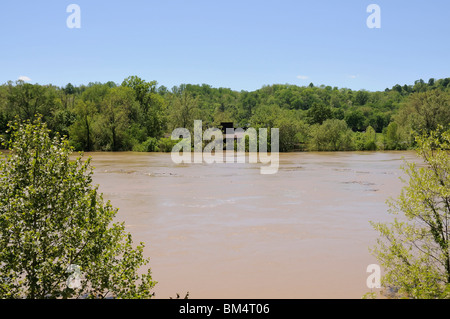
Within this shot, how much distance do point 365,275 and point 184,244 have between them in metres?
5.02

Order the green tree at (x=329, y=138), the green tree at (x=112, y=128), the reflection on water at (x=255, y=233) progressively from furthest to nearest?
the green tree at (x=329, y=138), the green tree at (x=112, y=128), the reflection on water at (x=255, y=233)

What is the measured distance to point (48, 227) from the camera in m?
5.28

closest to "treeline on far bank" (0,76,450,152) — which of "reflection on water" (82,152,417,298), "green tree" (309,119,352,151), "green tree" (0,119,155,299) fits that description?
"green tree" (309,119,352,151)

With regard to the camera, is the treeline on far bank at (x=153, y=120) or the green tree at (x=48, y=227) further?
the treeline on far bank at (x=153, y=120)

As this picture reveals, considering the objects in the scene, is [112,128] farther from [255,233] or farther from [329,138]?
[255,233]

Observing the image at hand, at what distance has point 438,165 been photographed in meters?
7.02

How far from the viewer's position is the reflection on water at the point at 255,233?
8.88 meters

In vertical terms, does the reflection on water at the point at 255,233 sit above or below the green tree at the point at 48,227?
below

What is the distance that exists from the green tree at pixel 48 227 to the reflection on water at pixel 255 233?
10.1ft

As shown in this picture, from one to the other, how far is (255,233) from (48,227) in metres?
8.48

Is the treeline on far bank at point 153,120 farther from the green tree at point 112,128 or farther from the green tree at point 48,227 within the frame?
the green tree at point 48,227

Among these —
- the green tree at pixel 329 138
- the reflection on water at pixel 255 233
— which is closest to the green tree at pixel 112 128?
the green tree at pixel 329 138
